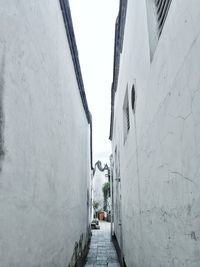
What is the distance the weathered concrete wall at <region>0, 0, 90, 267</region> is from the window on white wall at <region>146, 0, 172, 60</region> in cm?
122

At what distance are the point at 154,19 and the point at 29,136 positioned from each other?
1927mm

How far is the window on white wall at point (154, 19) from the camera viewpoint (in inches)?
100

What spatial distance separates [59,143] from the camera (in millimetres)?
3551

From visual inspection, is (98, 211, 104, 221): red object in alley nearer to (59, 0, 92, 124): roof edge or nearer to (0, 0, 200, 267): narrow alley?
(59, 0, 92, 124): roof edge

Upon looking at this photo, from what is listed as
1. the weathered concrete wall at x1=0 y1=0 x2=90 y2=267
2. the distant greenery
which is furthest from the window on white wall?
the distant greenery

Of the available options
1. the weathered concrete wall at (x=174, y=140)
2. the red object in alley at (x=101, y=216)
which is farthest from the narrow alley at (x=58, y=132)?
the red object in alley at (x=101, y=216)

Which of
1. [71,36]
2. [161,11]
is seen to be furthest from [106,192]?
[161,11]

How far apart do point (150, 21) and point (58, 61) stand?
144cm

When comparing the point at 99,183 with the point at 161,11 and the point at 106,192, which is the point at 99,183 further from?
the point at 161,11

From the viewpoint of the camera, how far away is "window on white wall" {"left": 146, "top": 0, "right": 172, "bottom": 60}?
2.54 m

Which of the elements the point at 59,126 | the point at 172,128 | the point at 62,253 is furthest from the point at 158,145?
the point at 62,253

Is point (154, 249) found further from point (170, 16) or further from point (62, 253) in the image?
point (170, 16)

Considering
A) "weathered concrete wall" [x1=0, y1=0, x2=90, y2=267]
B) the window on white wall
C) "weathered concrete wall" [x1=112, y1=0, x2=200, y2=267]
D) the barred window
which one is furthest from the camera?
the window on white wall

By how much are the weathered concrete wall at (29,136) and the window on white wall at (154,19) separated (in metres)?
1.22
